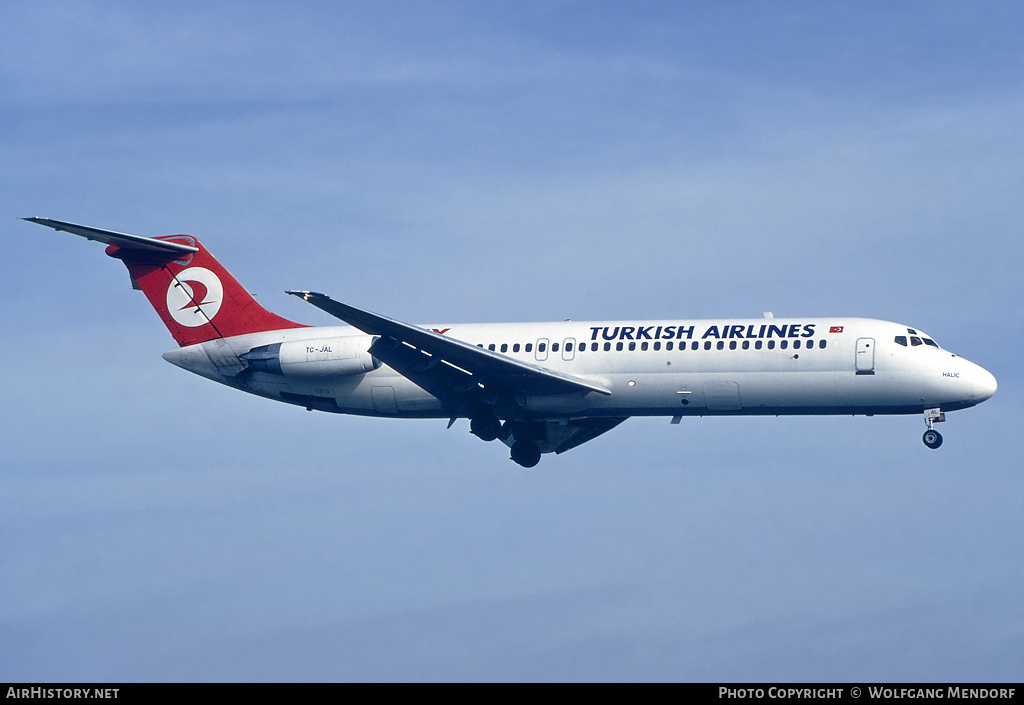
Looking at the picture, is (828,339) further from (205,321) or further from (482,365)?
(205,321)

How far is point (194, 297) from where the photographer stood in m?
47.1

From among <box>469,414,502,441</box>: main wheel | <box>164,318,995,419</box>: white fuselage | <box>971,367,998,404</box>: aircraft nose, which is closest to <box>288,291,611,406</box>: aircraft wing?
<box>164,318,995,419</box>: white fuselage

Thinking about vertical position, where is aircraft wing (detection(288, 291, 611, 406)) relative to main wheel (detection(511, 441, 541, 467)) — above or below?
above

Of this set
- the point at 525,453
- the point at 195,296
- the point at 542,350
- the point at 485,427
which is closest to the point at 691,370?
the point at 542,350

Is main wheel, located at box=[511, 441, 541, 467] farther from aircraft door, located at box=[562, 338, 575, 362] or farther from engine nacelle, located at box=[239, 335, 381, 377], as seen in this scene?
engine nacelle, located at box=[239, 335, 381, 377]

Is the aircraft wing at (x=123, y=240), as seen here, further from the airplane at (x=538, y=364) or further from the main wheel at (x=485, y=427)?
the main wheel at (x=485, y=427)

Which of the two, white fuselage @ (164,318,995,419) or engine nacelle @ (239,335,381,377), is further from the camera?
engine nacelle @ (239,335,381,377)

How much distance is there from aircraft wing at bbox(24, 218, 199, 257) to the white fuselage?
5.54 m

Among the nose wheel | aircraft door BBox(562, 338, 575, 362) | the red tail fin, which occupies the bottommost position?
Result: the nose wheel

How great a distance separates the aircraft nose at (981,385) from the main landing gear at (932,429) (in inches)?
45.4

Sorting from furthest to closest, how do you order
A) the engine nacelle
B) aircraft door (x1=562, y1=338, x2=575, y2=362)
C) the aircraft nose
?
1. the engine nacelle
2. aircraft door (x1=562, y1=338, x2=575, y2=362)
3. the aircraft nose

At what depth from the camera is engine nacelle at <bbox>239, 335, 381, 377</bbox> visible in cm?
4359

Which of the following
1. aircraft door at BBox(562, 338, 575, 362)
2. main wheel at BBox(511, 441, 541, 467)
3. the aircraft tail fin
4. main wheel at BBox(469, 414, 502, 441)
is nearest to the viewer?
aircraft door at BBox(562, 338, 575, 362)

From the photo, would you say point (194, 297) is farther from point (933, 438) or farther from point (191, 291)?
point (933, 438)
